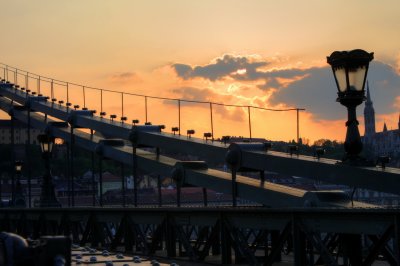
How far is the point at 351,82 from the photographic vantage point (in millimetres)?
11500

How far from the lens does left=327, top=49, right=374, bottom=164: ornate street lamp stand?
11.4 meters

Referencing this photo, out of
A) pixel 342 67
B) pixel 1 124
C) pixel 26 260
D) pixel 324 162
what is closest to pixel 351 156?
pixel 342 67

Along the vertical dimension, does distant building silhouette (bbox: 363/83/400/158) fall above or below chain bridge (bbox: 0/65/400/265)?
above

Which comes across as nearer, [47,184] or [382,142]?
[47,184]

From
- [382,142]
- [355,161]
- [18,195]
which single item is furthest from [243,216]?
[382,142]

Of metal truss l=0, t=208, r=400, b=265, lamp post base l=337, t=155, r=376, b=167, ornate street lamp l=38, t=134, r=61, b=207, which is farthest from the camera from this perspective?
ornate street lamp l=38, t=134, r=61, b=207

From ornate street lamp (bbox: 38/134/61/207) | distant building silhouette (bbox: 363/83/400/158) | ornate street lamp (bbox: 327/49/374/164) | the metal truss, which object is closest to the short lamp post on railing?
ornate street lamp (bbox: 38/134/61/207)

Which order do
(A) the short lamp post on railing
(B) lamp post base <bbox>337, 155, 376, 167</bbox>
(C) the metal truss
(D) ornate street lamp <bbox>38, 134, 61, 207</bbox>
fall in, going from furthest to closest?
1. (A) the short lamp post on railing
2. (D) ornate street lamp <bbox>38, 134, 61, 207</bbox>
3. (B) lamp post base <bbox>337, 155, 376, 167</bbox>
4. (C) the metal truss

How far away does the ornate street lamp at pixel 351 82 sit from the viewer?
11406mm

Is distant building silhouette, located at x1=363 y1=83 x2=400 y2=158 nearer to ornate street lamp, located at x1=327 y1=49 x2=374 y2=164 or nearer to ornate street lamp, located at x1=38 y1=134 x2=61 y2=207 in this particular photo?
ornate street lamp, located at x1=38 y1=134 x2=61 y2=207

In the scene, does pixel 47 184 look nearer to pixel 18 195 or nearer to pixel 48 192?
pixel 48 192

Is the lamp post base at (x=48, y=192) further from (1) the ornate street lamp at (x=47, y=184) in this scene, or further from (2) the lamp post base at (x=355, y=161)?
(2) the lamp post base at (x=355, y=161)

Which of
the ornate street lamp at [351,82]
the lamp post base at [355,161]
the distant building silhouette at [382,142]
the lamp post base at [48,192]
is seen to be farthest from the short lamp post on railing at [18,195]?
the ornate street lamp at [351,82]

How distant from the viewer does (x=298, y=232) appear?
37.4ft
